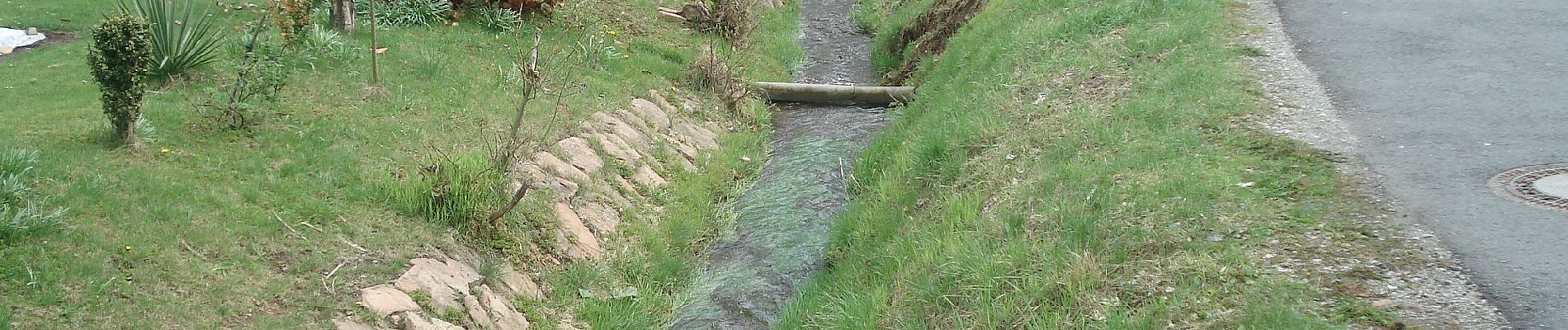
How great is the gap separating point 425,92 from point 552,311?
301cm

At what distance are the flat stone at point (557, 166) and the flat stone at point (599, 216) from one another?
260mm

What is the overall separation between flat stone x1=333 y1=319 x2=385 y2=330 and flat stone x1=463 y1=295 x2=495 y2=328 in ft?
1.93

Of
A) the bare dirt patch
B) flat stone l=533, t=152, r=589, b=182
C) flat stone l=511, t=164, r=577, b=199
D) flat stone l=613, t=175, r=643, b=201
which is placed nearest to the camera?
the bare dirt patch

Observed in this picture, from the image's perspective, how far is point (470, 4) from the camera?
1175 cm

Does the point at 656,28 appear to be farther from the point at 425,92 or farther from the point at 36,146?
the point at 36,146

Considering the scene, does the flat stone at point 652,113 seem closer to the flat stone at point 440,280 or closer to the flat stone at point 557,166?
the flat stone at point 557,166

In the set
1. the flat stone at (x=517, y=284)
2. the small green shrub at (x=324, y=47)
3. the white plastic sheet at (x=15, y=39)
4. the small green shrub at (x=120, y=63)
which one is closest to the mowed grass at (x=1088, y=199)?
the flat stone at (x=517, y=284)

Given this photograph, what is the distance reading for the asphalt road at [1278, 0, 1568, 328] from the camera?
5027 millimetres

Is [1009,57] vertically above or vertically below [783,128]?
above

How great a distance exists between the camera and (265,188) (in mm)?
6543

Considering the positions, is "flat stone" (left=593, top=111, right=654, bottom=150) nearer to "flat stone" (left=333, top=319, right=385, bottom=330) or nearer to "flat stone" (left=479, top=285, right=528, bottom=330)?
"flat stone" (left=479, top=285, right=528, bottom=330)

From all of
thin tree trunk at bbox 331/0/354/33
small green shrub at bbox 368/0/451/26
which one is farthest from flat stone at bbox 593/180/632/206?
small green shrub at bbox 368/0/451/26

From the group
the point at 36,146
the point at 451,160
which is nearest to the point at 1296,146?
the point at 451,160

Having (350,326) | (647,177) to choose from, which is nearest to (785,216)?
(647,177)
